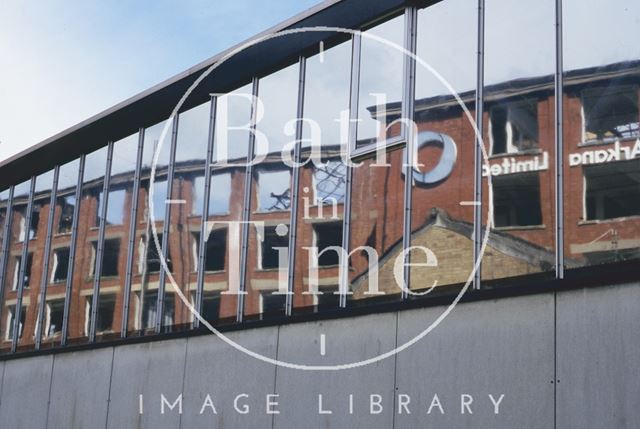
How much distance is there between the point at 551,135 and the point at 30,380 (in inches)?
540

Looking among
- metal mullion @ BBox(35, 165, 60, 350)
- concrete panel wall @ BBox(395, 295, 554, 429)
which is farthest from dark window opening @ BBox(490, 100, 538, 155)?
metal mullion @ BBox(35, 165, 60, 350)

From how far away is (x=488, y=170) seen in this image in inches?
573

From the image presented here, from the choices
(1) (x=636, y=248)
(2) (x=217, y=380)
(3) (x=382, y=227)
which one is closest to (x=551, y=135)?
(1) (x=636, y=248)

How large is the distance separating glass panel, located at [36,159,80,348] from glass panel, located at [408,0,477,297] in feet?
32.3

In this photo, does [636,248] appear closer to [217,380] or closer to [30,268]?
[217,380]

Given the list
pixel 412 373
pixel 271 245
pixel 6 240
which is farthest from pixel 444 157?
pixel 6 240

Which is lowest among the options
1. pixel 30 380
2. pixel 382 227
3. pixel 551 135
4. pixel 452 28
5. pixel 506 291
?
pixel 30 380

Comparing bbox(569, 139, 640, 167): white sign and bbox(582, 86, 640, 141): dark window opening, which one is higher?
bbox(582, 86, 640, 141): dark window opening

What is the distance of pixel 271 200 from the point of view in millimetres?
18062

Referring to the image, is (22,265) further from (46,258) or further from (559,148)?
(559,148)

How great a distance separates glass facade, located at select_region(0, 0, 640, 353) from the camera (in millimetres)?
13562

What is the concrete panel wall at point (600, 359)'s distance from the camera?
39.9 ft

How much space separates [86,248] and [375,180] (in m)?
8.78

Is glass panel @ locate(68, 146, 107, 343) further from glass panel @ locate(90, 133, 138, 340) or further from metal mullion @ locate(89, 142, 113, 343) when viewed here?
glass panel @ locate(90, 133, 138, 340)
